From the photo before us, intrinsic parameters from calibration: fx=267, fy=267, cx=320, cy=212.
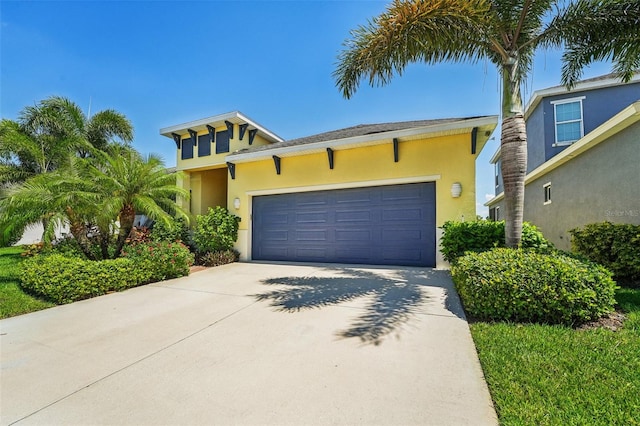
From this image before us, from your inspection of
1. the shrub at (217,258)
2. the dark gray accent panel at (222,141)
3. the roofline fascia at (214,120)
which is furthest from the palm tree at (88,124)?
the shrub at (217,258)

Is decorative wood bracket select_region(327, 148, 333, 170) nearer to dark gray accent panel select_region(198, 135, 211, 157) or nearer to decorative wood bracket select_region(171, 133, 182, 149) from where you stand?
dark gray accent panel select_region(198, 135, 211, 157)

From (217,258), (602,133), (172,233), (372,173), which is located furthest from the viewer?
(172,233)

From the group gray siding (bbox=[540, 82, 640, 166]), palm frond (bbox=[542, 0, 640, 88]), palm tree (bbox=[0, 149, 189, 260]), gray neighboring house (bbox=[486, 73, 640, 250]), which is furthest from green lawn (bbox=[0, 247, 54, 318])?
gray siding (bbox=[540, 82, 640, 166])

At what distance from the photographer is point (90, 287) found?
18.7 feet

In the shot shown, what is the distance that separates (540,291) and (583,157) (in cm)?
752

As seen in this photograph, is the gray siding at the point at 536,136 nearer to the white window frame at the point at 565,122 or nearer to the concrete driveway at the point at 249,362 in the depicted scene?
the white window frame at the point at 565,122

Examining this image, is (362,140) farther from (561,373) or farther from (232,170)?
(561,373)

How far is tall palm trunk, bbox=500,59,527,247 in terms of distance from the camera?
16.8ft

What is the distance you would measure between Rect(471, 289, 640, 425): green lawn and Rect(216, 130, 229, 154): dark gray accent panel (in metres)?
11.4

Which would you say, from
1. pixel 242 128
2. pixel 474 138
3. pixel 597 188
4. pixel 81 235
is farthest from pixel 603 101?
pixel 81 235

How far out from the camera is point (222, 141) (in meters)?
12.0

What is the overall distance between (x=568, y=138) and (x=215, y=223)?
16023 mm

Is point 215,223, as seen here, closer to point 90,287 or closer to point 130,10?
point 90,287

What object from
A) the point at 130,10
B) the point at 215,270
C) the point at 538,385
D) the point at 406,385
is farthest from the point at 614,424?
the point at 130,10
